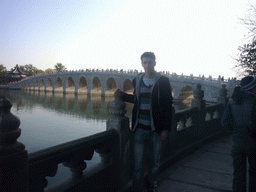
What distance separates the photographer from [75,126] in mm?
14945

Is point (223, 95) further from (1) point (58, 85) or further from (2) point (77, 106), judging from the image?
(1) point (58, 85)

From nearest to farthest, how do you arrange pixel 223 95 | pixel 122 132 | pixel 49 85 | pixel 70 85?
1. pixel 122 132
2. pixel 223 95
3. pixel 70 85
4. pixel 49 85

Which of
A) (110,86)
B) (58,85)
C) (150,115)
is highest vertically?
(150,115)

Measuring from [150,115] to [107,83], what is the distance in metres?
40.4

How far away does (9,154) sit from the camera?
1.32 m

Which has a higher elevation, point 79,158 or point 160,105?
point 160,105

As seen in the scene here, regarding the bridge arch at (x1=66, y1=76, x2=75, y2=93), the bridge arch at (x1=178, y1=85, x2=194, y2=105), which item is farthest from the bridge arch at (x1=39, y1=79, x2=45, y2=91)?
the bridge arch at (x1=178, y1=85, x2=194, y2=105)

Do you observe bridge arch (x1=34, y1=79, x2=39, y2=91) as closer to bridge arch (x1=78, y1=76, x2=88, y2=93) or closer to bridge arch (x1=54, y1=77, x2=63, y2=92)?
bridge arch (x1=54, y1=77, x2=63, y2=92)

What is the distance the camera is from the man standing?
2.29 m

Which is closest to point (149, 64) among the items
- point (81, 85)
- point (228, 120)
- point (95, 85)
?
point (228, 120)

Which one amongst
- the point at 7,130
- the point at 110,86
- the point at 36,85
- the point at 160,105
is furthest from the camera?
the point at 36,85

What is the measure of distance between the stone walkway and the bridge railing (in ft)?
0.79

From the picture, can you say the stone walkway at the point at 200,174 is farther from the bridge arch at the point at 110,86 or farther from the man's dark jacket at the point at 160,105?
the bridge arch at the point at 110,86

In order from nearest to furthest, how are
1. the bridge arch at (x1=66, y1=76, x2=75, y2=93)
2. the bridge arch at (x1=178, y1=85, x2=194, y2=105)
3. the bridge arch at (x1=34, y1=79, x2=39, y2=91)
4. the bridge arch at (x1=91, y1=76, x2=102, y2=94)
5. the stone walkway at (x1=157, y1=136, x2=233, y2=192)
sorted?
the stone walkway at (x1=157, y1=136, x2=233, y2=192)
the bridge arch at (x1=178, y1=85, x2=194, y2=105)
the bridge arch at (x1=91, y1=76, x2=102, y2=94)
the bridge arch at (x1=66, y1=76, x2=75, y2=93)
the bridge arch at (x1=34, y1=79, x2=39, y2=91)
